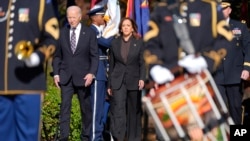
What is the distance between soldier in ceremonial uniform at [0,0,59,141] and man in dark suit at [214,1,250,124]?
3669 millimetres

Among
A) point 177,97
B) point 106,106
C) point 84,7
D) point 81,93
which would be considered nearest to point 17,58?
point 177,97

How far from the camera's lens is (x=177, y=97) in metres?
7.30

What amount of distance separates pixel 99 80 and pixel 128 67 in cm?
41

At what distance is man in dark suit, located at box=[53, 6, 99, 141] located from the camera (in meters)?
10.5

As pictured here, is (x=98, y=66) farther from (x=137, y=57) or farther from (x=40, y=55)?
(x=40, y=55)

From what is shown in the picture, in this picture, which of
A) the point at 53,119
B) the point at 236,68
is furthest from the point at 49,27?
the point at 236,68

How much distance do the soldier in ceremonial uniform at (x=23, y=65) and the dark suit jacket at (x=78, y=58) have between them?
2.51 m

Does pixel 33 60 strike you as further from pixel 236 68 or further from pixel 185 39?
pixel 236 68

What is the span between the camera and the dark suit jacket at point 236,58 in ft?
36.7

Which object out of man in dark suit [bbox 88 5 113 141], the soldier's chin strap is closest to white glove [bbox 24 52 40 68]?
the soldier's chin strap

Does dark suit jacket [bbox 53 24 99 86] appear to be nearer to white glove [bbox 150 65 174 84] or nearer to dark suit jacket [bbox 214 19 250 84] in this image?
dark suit jacket [bbox 214 19 250 84]

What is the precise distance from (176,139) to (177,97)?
0.35 metres

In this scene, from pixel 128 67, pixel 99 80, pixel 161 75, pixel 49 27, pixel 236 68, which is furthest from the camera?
pixel 236 68

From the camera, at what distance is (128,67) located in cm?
1085
